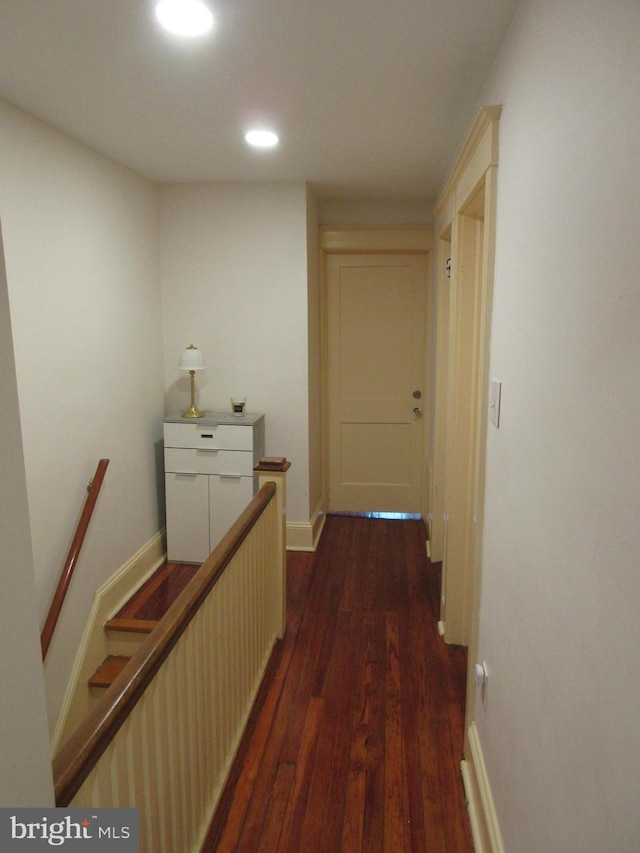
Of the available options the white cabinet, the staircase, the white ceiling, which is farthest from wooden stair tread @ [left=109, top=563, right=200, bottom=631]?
the white ceiling

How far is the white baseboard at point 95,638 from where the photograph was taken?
275 centimetres

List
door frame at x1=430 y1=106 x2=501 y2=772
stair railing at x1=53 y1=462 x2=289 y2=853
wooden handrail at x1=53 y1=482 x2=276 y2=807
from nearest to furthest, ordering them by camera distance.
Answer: wooden handrail at x1=53 y1=482 x2=276 y2=807 < stair railing at x1=53 y1=462 x2=289 y2=853 < door frame at x1=430 y1=106 x2=501 y2=772

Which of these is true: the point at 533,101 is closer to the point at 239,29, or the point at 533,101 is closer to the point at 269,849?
the point at 239,29

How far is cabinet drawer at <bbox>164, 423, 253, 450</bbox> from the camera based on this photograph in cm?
363

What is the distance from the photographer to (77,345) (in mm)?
2826

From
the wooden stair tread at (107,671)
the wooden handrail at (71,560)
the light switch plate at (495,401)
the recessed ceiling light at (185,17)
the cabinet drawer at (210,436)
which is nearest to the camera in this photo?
the recessed ceiling light at (185,17)

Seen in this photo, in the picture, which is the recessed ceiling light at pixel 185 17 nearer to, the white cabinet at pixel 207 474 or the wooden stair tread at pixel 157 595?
the white cabinet at pixel 207 474

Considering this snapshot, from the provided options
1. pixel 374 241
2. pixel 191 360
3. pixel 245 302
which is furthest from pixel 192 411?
pixel 374 241

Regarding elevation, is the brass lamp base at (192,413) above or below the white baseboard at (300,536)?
above

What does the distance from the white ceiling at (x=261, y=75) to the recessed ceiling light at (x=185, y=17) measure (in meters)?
0.04

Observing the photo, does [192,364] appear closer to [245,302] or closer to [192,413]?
[192,413]

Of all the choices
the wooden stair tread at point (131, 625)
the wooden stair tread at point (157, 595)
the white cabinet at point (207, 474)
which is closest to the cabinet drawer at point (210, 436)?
the white cabinet at point (207, 474)

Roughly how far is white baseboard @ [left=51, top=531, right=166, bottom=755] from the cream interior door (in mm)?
1766

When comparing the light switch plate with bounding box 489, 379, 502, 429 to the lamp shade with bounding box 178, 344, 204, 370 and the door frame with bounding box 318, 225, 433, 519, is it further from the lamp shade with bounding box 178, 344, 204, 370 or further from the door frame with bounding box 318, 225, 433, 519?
the door frame with bounding box 318, 225, 433, 519
